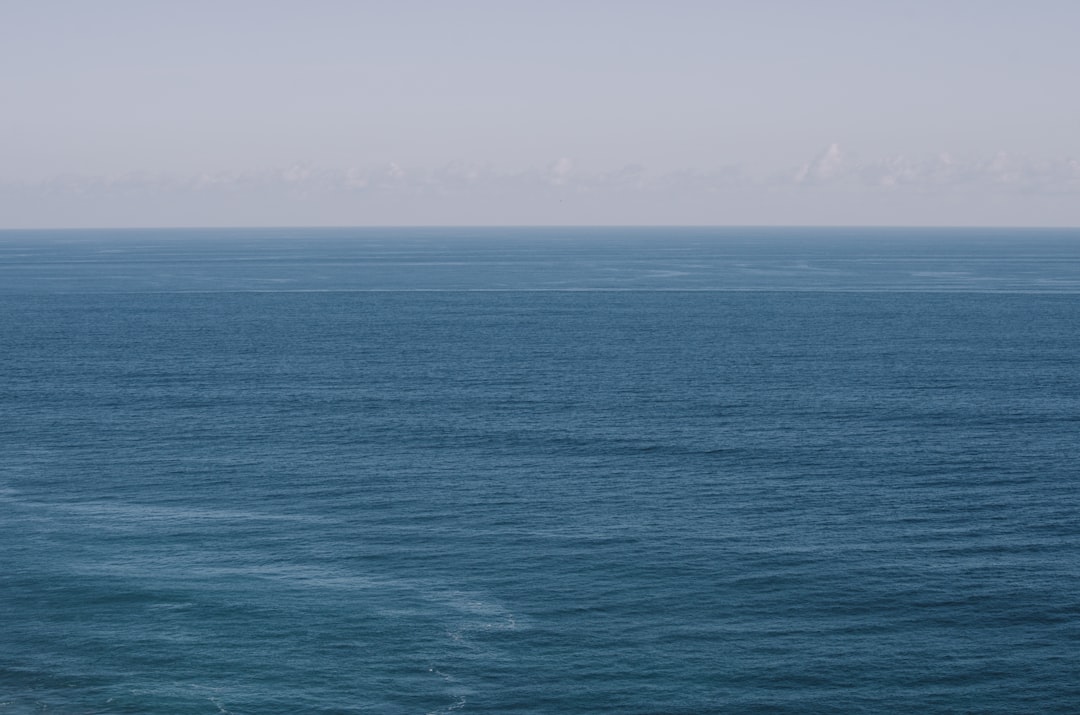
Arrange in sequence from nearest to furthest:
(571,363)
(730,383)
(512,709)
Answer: (512,709)
(730,383)
(571,363)

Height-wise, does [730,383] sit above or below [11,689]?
above

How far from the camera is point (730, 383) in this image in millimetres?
161250

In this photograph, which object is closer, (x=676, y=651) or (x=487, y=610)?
(x=676, y=651)

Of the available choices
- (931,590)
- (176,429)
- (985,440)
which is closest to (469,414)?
(176,429)

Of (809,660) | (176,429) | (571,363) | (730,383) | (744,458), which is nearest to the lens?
(809,660)

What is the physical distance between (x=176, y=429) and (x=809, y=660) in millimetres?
83083

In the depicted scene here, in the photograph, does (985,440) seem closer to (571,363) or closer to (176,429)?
(571,363)

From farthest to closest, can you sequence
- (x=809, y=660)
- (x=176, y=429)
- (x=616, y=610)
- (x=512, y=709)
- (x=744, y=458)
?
(x=176, y=429)
(x=744, y=458)
(x=616, y=610)
(x=809, y=660)
(x=512, y=709)

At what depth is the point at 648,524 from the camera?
100312mm

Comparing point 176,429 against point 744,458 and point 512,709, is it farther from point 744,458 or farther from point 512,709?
point 512,709

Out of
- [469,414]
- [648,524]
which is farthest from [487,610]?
[469,414]

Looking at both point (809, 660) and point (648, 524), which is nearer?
point (809, 660)

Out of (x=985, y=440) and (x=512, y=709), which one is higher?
(x=985, y=440)

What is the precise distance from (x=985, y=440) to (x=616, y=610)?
59.5 metres
